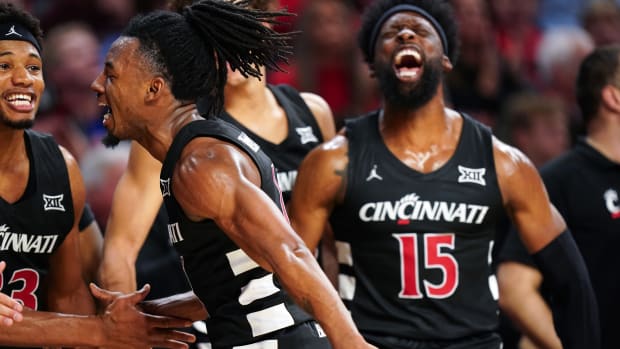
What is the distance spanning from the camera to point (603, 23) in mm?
8828

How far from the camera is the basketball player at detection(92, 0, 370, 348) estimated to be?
12.6 ft

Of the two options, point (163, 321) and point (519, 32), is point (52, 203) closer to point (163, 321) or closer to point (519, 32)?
point (163, 321)

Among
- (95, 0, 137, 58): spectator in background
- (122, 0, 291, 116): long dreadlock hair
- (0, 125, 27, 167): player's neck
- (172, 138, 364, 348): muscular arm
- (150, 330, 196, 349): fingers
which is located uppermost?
(122, 0, 291, 116): long dreadlock hair

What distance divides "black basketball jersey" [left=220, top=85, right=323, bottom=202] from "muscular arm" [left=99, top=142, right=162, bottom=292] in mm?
436

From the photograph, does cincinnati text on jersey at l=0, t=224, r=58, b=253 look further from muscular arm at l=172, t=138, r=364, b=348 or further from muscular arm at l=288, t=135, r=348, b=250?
muscular arm at l=172, t=138, r=364, b=348

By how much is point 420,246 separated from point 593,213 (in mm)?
1272

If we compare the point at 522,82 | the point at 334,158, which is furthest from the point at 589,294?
the point at 522,82

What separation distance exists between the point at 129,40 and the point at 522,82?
4.61 m

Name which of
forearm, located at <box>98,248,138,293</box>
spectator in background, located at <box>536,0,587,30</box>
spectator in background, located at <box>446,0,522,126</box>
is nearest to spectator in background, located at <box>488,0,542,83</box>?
spectator in background, located at <box>536,0,587,30</box>

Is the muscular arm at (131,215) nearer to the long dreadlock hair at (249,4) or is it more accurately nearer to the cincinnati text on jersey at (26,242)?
the cincinnati text on jersey at (26,242)

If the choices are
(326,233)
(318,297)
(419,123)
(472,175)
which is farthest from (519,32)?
(318,297)

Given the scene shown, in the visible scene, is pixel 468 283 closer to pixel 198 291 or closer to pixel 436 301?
pixel 436 301

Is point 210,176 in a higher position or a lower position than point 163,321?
higher

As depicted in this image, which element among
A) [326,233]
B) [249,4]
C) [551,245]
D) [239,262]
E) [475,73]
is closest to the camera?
[239,262]
